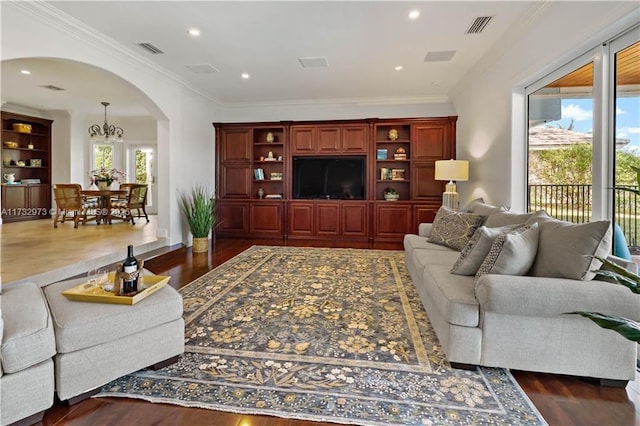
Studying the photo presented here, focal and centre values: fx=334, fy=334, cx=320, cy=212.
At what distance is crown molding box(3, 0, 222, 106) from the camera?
308cm

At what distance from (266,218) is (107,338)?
5.05 m

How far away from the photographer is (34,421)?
61.7 inches

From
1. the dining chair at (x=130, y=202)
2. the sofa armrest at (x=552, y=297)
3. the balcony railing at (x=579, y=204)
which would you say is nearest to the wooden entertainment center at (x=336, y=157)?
the dining chair at (x=130, y=202)

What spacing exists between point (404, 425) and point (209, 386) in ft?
3.45

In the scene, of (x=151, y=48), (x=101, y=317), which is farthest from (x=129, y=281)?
(x=151, y=48)

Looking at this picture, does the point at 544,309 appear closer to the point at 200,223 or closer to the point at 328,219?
the point at 200,223

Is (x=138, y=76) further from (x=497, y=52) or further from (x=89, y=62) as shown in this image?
(x=497, y=52)

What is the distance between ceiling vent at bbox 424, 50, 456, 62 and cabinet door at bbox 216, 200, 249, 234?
423 centimetres

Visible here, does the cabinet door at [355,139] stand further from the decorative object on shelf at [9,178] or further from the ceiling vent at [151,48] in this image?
the decorative object on shelf at [9,178]

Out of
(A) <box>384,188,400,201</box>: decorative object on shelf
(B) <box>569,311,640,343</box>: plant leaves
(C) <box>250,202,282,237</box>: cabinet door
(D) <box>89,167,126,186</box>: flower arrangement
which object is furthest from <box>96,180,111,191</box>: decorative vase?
(B) <box>569,311,640,343</box>: plant leaves

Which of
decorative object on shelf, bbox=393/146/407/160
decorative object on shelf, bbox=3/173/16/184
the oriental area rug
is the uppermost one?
→ decorative object on shelf, bbox=393/146/407/160

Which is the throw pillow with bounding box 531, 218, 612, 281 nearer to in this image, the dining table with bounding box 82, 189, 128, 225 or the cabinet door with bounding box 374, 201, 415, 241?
the cabinet door with bounding box 374, 201, 415, 241

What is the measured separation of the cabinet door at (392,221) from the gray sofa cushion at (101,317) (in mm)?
4802

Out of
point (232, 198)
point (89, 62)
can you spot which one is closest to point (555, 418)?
point (89, 62)
